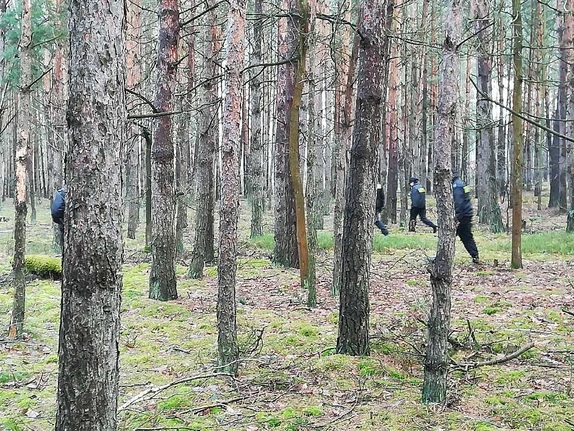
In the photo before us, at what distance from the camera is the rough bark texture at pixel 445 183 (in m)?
4.40

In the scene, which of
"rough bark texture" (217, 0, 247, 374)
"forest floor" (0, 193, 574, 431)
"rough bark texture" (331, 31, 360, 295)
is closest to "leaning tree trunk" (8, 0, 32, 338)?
"forest floor" (0, 193, 574, 431)

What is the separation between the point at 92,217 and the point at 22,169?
4861mm

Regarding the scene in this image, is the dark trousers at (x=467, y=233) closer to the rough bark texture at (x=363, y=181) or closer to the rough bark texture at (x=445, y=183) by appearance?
the rough bark texture at (x=363, y=181)

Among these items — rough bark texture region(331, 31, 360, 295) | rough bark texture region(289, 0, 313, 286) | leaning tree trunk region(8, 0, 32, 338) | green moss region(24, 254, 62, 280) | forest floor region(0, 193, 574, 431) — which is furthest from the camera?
green moss region(24, 254, 62, 280)

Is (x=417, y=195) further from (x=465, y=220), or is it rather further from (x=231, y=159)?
(x=231, y=159)

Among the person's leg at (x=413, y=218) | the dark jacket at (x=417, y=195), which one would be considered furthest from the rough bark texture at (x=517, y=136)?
the person's leg at (x=413, y=218)

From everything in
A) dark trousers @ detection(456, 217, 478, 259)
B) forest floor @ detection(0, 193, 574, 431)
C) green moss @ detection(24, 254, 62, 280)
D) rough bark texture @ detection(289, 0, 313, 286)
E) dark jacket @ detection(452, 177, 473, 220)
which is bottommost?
forest floor @ detection(0, 193, 574, 431)

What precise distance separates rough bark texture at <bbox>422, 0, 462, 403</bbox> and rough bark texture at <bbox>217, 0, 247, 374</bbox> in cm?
201

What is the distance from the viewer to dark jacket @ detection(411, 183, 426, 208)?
18172 millimetres

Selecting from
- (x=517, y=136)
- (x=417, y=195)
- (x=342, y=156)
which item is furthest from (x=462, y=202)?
(x=417, y=195)

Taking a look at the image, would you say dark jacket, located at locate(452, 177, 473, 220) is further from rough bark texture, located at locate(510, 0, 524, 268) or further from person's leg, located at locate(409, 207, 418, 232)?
person's leg, located at locate(409, 207, 418, 232)

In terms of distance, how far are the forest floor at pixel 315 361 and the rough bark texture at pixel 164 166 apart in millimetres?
523

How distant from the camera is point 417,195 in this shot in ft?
60.6

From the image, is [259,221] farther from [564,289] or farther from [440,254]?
[440,254]
